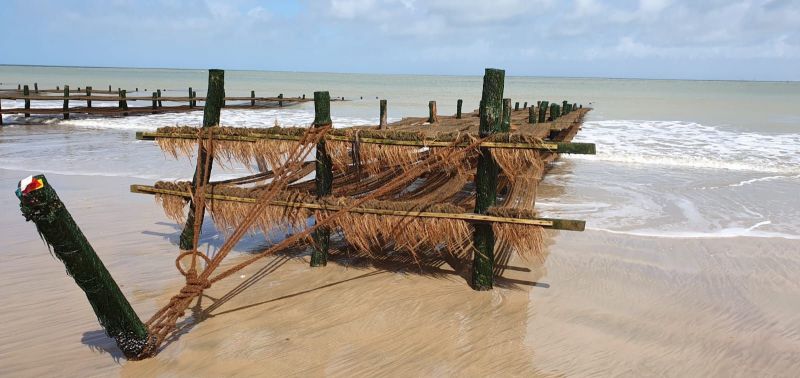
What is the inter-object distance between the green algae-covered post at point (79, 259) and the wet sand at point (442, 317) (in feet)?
0.94

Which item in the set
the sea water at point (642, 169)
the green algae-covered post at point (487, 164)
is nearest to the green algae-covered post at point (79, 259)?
the sea water at point (642, 169)

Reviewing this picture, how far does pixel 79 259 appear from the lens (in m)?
2.84

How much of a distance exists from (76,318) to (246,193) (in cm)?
166

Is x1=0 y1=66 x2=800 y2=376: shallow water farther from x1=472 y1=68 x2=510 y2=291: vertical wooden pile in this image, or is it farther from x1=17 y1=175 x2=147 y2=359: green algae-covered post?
x1=472 y1=68 x2=510 y2=291: vertical wooden pile

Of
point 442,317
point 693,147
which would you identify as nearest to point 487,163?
point 442,317

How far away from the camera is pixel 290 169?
15.4 feet

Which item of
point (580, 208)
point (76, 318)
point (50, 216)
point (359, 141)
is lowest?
point (76, 318)

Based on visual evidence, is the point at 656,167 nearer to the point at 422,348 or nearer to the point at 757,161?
the point at 757,161

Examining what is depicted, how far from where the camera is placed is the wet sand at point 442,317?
3510 millimetres

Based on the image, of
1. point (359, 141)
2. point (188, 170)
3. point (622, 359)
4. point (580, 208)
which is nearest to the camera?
point (622, 359)

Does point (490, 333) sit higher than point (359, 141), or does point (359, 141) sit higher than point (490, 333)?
point (359, 141)

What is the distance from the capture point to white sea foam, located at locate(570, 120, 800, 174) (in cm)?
1233

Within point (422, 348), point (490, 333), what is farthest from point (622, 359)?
point (422, 348)

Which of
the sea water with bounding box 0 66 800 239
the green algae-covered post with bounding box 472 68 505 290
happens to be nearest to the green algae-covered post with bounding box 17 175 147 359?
the sea water with bounding box 0 66 800 239
